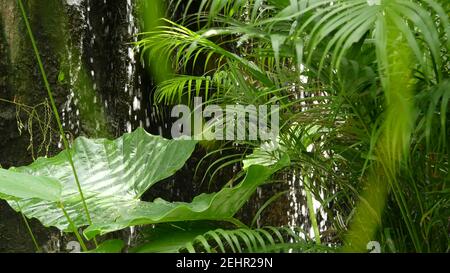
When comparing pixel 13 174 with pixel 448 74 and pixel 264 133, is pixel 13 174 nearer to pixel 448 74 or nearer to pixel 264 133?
pixel 264 133

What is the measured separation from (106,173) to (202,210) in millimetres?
572

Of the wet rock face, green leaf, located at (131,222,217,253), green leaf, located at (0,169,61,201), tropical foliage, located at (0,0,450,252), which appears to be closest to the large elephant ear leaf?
tropical foliage, located at (0,0,450,252)

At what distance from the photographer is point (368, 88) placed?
1915mm

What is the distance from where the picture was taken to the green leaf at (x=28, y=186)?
1854mm

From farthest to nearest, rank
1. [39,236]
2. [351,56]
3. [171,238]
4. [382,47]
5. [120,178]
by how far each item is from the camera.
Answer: [39,236] < [120,178] < [171,238] < [351,56] < [382,47]

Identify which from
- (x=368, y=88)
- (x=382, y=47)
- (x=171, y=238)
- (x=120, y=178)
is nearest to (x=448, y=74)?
(x=368, y=88)

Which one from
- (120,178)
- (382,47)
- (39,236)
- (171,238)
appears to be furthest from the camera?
(39,236)

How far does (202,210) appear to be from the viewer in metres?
1.91

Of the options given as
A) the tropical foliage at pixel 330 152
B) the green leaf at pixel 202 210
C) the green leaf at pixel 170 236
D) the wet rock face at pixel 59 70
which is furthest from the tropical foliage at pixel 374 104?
the wet rock face at pixel 59 70

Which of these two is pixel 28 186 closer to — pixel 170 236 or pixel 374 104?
pixel 170 236

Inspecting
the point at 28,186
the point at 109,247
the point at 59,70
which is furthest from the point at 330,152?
the point at 59,70

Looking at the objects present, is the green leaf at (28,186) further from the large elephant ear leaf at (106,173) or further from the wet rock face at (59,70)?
the wet rock face at (59,70)
